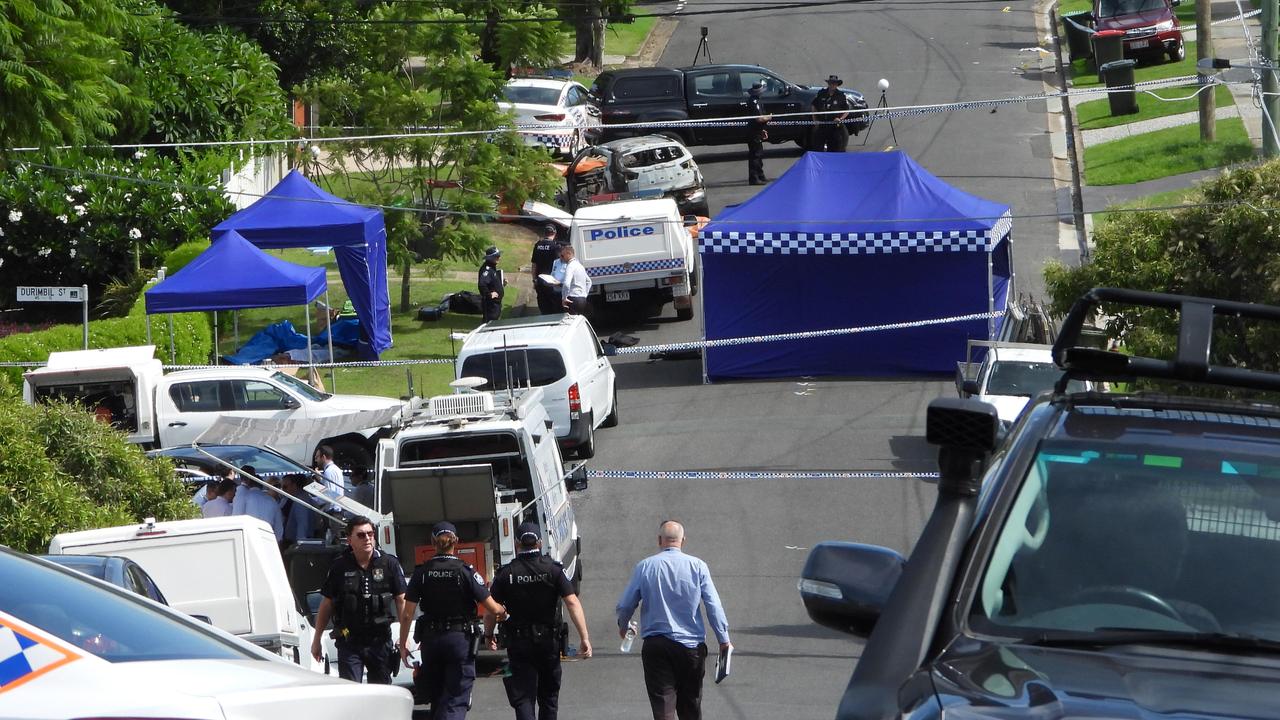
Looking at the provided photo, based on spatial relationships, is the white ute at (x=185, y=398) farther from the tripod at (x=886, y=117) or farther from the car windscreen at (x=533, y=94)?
the tripod at (x=886, y=117)

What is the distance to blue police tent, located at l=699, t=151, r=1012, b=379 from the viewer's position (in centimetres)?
2208

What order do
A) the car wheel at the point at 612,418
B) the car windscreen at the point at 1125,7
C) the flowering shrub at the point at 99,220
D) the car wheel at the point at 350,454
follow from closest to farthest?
1. the car wheel at the point at 350,454
2. the car wheel at the point at 612,418
3. the flowering shrub at the point at 99,220
4. the car windscreen at the point at 1125,7

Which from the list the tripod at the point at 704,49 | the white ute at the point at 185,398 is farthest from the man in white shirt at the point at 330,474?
the tripod at the point at 704,49

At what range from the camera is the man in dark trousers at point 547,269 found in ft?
79.6

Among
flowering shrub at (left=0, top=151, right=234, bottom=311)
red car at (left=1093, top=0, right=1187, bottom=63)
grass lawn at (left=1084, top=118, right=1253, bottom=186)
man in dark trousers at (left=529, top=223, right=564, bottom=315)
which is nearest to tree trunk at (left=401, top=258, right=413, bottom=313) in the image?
man in dark trousers at (left=529, top=223, right=564, bottom=315)

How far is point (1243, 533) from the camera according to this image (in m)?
3.77

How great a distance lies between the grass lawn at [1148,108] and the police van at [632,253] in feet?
46.2

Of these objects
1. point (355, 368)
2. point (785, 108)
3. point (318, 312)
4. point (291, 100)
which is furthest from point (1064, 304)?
point (291, 100)

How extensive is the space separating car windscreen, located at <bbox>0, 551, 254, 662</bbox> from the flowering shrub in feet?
83.4

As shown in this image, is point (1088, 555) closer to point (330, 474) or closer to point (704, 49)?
point (330, 474)

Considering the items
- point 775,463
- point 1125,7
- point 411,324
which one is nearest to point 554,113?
point 411,324

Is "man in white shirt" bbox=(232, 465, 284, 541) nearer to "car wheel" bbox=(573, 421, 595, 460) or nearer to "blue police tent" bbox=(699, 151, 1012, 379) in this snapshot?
"car wheel" bbox=(573, 421, 595, 460)

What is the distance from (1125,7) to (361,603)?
31503 millimetres

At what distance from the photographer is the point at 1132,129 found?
110 ft
